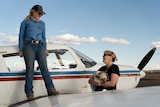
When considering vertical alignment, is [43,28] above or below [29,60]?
above

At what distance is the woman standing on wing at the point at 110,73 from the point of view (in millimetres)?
4496

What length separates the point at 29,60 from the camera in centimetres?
529

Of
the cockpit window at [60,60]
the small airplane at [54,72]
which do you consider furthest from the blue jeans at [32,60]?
the cockpit window at [60,60]

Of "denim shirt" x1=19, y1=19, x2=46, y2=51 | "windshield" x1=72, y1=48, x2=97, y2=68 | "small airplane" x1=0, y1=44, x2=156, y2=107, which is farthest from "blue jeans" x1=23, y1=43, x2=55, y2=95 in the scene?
"windshield" x1=72, y1=48, x2=97, y2=68

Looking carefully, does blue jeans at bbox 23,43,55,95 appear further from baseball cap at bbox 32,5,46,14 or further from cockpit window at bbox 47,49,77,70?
cockpit window at bbox 47,49,77,70

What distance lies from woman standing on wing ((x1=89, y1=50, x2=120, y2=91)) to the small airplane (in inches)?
58.7

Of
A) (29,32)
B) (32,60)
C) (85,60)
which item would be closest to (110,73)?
(32,60)

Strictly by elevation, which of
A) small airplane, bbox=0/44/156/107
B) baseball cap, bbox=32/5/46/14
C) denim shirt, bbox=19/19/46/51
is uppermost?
baseball cap, bbox=32/5/46/14

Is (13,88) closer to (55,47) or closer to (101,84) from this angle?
(55,47)

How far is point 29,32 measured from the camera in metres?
5.48

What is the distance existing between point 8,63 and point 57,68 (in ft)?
3.57

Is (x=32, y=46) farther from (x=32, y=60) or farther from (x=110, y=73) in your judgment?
(x=110, y=73)

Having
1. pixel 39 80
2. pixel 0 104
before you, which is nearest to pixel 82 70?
pixel 39 80

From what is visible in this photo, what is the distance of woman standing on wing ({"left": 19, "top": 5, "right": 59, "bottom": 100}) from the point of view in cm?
530
